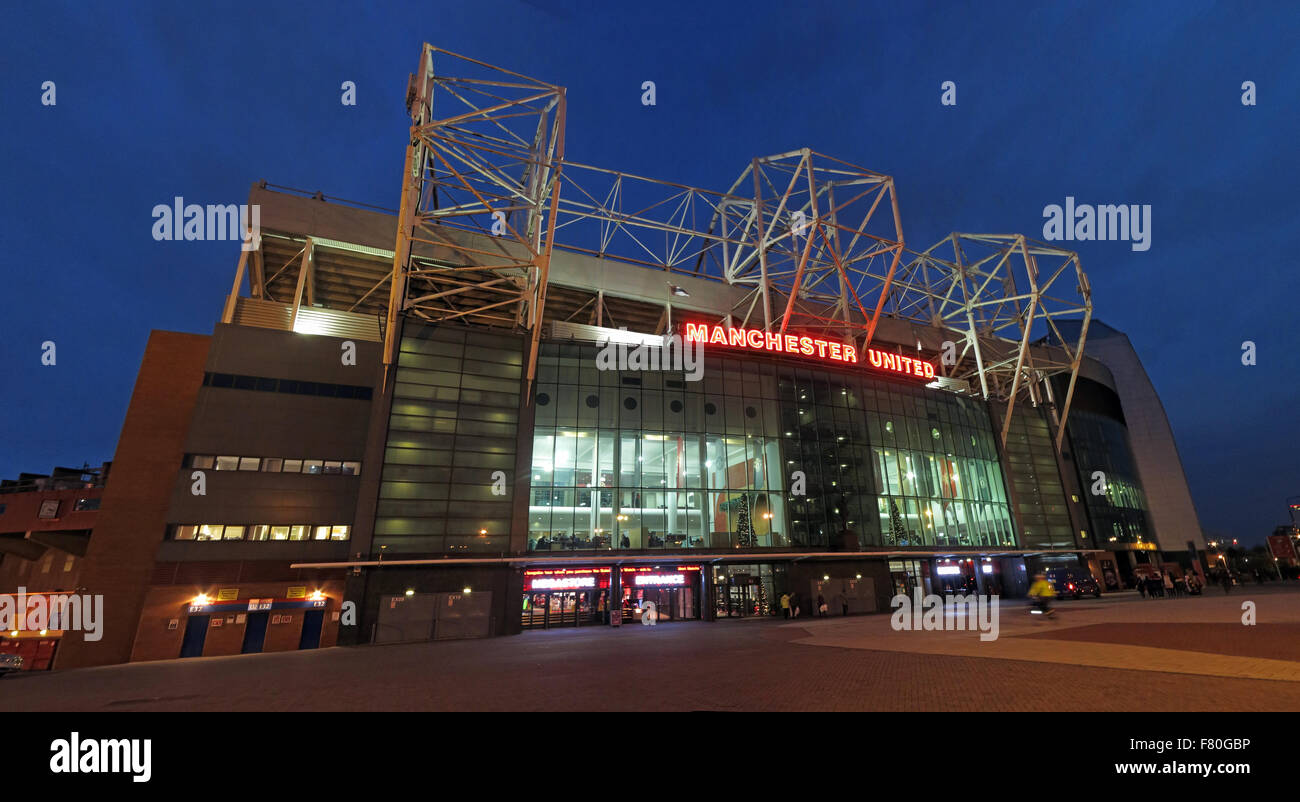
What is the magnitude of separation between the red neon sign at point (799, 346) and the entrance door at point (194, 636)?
1170 inches

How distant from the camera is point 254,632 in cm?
2592

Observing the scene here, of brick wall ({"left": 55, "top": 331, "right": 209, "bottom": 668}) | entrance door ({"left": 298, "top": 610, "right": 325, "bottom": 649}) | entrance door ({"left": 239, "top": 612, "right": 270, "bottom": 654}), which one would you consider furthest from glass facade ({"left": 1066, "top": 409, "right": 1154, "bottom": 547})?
brick wall ({"left": 55, "top": 331, "right": 209, "bottom": 668})

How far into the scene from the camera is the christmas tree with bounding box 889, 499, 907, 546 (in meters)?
37.5

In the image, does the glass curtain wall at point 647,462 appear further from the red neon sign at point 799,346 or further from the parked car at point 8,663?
the parked car at point 8,663

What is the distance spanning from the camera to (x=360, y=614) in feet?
86.6

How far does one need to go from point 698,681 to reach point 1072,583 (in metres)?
41.7

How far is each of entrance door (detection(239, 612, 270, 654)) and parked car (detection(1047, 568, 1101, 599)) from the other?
5080cm

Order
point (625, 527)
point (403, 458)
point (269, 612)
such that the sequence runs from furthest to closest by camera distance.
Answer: point (625, 527)
point (403, 458)
point (269, 612)

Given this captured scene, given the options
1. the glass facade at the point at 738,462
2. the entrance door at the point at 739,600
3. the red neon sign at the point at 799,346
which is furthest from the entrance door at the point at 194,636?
the red neon sign at the point at 799,346

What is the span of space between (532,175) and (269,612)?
2717 centimetres

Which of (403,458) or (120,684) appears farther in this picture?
(403,458)

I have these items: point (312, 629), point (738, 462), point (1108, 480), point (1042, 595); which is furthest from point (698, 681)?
point (1108, 480)

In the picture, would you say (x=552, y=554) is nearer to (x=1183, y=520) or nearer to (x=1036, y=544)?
(x=1036, y=544)
